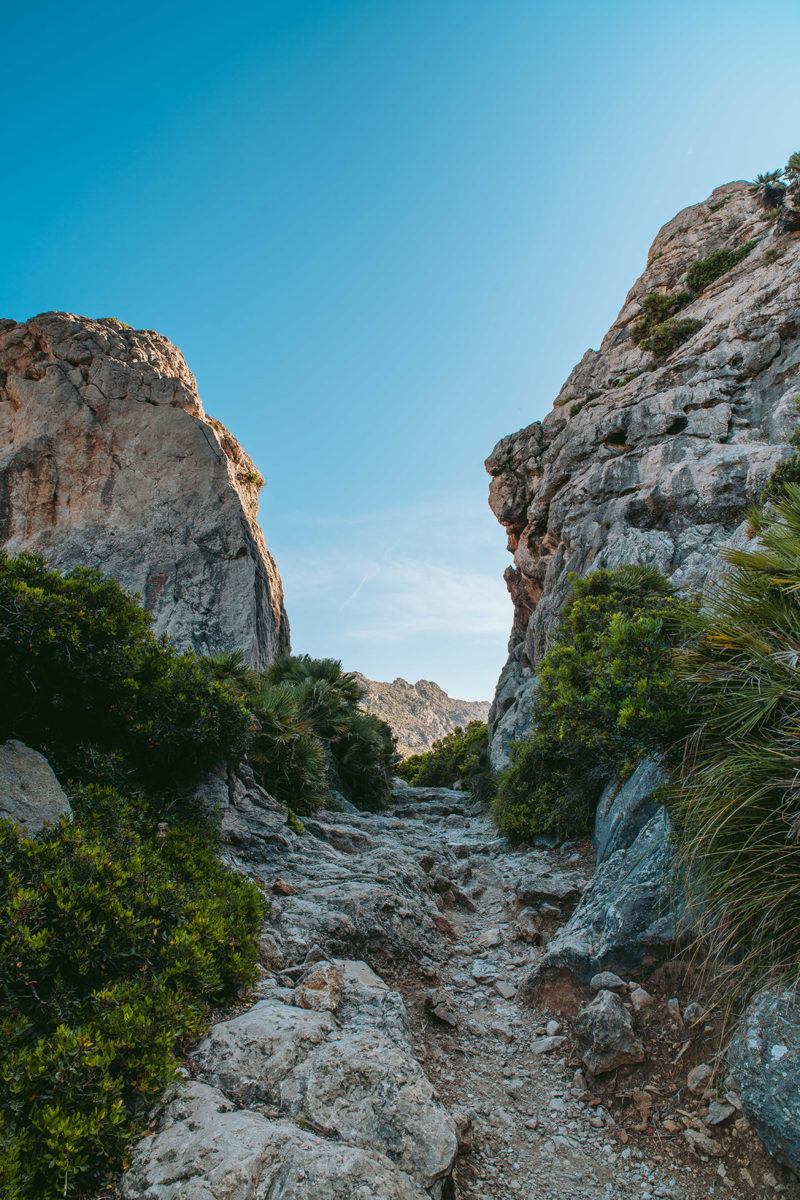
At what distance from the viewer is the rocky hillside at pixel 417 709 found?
267 ft

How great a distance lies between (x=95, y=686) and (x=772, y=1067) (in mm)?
6117

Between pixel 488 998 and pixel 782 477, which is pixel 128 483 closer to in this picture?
pixel 782 477

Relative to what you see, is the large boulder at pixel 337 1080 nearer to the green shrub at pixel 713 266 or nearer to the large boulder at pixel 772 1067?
the large boulder at pixel 772 1067

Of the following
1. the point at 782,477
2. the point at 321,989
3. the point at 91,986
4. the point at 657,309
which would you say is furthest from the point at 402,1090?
the point at 657,309

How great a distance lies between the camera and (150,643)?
6.21 m

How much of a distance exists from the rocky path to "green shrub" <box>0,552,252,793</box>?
1.57 m

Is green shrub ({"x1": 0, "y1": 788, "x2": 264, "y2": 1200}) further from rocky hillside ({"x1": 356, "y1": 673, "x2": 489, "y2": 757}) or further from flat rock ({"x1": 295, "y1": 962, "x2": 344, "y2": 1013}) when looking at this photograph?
rocky hillside ({"x1": 356, "y1": 673, "x2": 489, "y2": 757})

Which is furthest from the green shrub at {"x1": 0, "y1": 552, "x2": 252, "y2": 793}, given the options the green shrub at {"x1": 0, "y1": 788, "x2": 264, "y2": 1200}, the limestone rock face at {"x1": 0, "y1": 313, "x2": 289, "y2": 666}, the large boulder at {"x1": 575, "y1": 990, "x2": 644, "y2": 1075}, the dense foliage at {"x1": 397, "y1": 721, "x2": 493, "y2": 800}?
the limestone rock face at {"x1": 0, "y1": 313, "x2": 289, "y2": 666}

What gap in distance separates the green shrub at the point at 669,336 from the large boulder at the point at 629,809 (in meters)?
21.3

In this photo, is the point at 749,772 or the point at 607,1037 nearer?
the point at 749,772

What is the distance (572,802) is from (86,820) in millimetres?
7097

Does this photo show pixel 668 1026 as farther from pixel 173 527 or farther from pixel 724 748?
pixel 173 527

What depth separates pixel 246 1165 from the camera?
7.70 ft

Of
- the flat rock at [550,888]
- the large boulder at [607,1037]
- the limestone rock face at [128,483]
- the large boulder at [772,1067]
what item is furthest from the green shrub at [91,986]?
the limestone rock face at [128,483]
